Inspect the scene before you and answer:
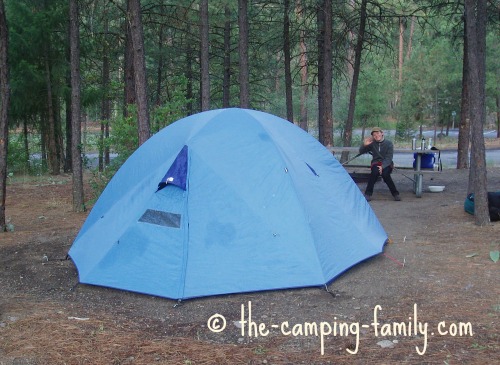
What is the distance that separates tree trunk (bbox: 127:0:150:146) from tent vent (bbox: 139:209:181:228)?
400 centimetres

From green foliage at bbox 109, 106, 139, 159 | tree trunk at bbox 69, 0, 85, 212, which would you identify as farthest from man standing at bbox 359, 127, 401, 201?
tree trunk at bbox 69, 0, 85, 212

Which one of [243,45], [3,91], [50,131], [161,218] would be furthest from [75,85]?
[50,131]

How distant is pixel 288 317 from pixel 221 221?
128cm

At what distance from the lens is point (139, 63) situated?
29.9 feet

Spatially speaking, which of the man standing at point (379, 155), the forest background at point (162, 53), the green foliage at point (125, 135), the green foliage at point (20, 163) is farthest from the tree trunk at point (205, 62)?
the green foliage at point (20, 163)

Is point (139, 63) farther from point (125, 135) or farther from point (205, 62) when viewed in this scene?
point (205, 62)

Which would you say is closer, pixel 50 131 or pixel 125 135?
pixel 125 135

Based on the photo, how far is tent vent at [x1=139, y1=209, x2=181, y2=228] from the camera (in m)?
5.45

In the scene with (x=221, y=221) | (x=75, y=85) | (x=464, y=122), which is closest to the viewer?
(x=221, y=221)

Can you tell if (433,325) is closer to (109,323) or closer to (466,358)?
(466,358)

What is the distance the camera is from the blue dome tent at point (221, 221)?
5262 millimetres

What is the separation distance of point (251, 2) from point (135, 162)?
11.3m

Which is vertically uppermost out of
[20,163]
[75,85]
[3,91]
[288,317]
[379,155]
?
[75,85]

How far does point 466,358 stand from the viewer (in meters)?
3.76
